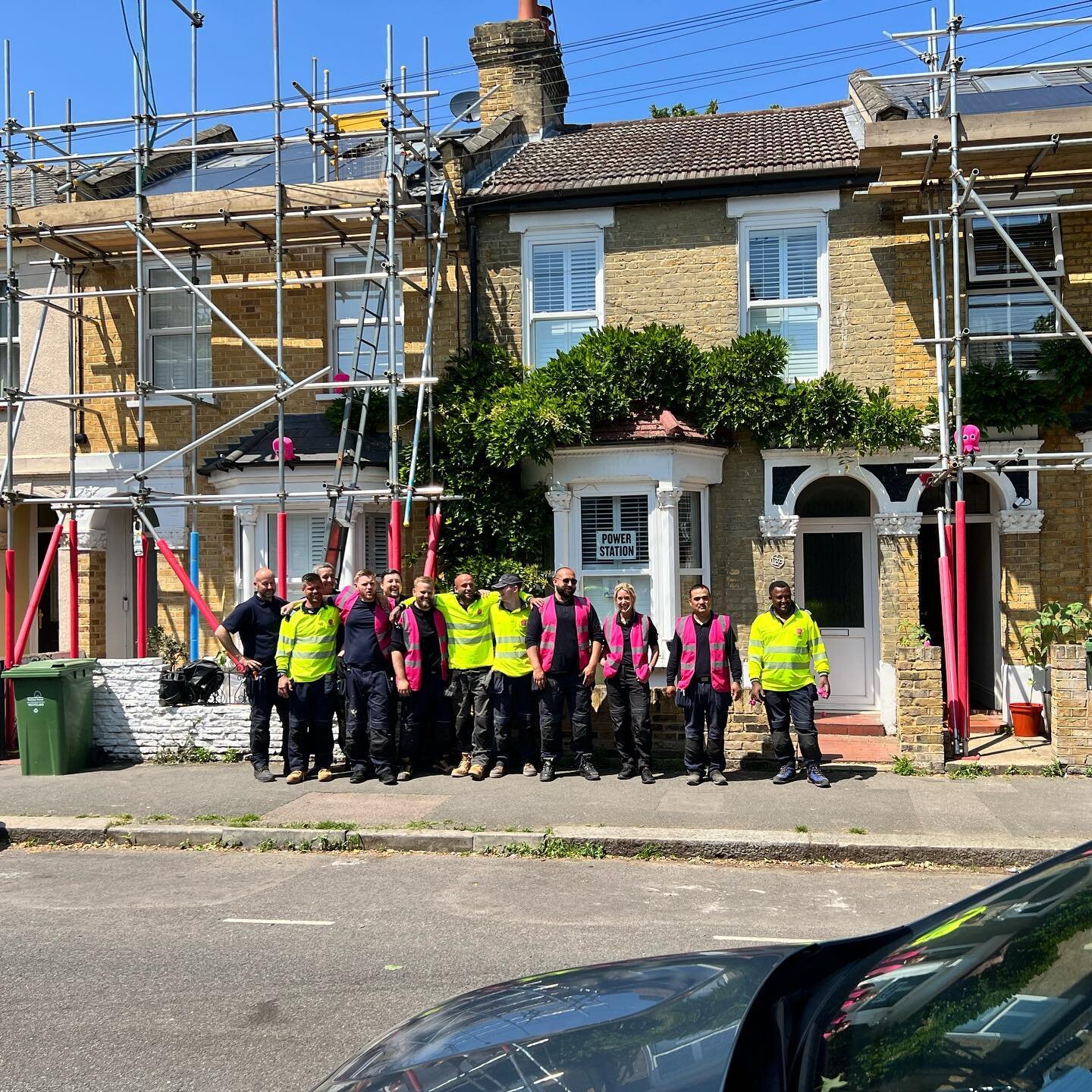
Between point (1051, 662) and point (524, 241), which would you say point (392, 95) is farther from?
point (1051, 662)

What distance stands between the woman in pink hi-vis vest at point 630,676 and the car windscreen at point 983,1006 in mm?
7048

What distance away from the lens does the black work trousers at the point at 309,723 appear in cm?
997

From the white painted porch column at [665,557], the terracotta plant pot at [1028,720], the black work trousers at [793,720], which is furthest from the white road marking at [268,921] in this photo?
the terracotta plant pot at [1028,720]

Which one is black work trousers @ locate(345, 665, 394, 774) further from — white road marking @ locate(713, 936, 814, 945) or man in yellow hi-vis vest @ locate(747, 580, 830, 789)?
white road marking @ locate(713, 936, 814, 945)

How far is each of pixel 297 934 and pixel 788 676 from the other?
518 centimetres

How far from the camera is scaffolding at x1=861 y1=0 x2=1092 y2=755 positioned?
1063 cm

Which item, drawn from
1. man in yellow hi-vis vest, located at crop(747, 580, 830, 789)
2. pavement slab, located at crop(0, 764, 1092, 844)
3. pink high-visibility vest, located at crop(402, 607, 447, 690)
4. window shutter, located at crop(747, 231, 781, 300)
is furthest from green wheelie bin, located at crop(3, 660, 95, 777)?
window shutter, located at crop(747, 231, 781, 300)

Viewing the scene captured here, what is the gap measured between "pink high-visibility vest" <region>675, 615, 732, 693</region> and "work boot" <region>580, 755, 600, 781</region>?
1.09 metres

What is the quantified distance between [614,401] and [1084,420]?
5.06m

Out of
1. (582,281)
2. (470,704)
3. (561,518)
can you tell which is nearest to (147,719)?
(470,704)

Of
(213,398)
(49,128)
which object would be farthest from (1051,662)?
(49,128)

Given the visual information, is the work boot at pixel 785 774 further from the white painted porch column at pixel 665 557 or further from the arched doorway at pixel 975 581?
the arched doorway at pixel 975 581

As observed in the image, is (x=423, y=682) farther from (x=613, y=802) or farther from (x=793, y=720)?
(x=793, y=720)

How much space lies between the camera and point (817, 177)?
A: 12.6 meters
